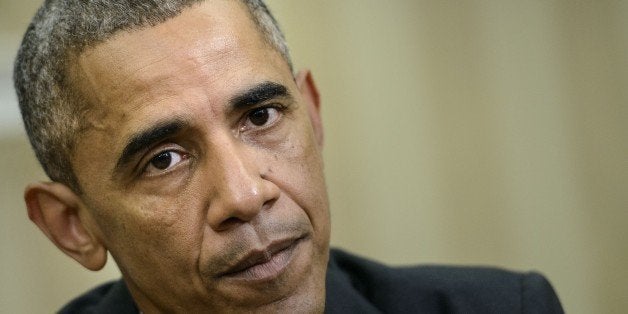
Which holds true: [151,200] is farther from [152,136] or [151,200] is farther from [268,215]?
[268,215]

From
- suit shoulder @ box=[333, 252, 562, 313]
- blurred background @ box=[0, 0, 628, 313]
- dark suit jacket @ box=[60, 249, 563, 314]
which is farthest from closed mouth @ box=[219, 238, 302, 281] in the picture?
blurred background @ box=[0, 0, 628, 313]

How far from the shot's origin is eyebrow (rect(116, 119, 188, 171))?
6.28 feet

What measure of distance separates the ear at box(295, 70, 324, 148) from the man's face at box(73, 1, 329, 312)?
A: 0.88 feet

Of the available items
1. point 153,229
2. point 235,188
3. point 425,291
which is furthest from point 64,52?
point 425,291

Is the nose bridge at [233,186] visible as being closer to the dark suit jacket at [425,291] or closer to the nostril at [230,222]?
the nostril at [230,222]

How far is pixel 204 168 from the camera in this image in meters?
1.93

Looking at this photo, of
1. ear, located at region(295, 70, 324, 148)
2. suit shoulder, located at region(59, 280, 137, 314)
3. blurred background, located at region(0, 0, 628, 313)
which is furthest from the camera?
blurred background, located at region(0, 0, 628, 313)

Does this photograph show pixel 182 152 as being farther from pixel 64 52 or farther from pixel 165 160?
pixel 64 52

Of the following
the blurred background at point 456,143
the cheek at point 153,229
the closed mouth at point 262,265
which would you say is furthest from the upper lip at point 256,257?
the blurred background at point 456,143

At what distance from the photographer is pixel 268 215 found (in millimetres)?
1884

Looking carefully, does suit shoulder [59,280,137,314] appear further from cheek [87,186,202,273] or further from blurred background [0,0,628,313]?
blurred background [0,0,628,313]

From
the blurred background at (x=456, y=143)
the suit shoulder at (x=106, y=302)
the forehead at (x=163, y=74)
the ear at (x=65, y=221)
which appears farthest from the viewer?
the blurred background at (x=456, y=143)

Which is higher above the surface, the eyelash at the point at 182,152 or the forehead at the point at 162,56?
the forehead at the point at 162,56

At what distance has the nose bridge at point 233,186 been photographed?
1825 millimetres
